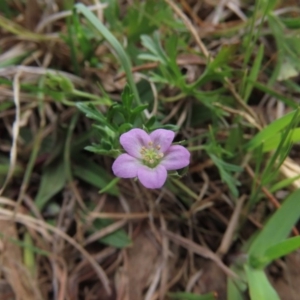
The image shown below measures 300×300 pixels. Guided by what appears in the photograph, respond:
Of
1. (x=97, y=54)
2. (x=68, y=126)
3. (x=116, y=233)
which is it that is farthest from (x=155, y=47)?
(x=116, y=233)

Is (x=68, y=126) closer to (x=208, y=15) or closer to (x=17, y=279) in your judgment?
(x=17, y=279)

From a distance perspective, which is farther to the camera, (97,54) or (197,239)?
(97,54)

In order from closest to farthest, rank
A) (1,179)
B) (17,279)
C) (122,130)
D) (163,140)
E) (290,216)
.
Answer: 1. (163,140)
2. (122,130)
3. (290,216)
4. (17,279)
5. (1,179)

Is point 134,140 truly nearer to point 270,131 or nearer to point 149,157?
point 149,157

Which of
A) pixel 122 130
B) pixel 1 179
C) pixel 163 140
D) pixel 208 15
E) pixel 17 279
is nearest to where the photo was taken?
pixel 163 140

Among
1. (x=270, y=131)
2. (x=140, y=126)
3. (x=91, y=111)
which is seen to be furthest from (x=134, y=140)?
(x=270, y=131)

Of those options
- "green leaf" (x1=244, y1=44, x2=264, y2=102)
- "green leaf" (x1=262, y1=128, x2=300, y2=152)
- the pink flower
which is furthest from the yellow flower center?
"green leaf" (x1=244, y1=44, x2=264, y2=102)

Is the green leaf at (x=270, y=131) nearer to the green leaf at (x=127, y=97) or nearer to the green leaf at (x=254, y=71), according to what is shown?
the green leaf at (x=254, y=71)

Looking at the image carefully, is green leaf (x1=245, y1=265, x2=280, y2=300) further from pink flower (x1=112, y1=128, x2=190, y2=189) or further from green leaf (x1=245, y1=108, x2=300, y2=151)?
pink flower (x1=112, y1=128, x2=190, y2=189)
